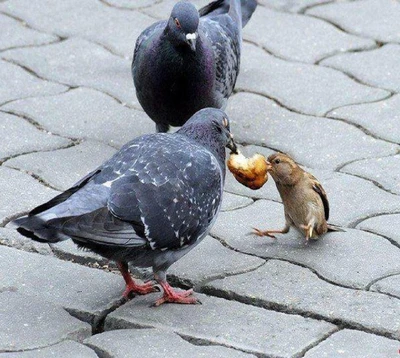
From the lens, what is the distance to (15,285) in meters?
4.07

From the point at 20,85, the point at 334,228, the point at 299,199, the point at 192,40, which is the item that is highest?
the point at 192,40

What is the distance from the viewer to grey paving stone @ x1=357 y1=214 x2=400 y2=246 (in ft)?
14.8

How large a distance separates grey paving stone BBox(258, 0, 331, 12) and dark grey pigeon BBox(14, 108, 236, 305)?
3.03m

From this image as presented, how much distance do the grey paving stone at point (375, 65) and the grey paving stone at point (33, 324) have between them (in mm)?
2797

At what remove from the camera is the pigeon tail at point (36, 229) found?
11.7ft

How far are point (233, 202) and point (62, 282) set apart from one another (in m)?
1.05

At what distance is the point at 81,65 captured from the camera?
623 centimetres

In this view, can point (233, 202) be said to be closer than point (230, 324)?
No

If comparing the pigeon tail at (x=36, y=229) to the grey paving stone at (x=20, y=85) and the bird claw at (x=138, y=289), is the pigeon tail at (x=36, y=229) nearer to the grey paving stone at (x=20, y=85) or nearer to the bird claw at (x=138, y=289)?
the bird claw at (x=138, y=289)

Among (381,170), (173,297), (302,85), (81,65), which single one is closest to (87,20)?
(81,65)

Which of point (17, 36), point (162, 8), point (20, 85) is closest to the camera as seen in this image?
point (20, 85)

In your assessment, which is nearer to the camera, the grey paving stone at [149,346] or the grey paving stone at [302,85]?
the grey paving stone at [149,346]

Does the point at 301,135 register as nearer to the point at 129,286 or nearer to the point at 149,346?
the point at 129,286

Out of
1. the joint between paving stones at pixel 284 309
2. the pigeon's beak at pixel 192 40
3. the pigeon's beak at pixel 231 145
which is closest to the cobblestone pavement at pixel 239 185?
the joint between paving stones at pixel 284 309
